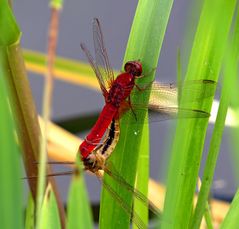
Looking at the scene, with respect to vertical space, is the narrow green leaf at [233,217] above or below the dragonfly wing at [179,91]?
below

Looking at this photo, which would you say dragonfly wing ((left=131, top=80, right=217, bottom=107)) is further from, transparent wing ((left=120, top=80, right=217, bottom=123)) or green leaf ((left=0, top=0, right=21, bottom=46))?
green leaf ((left=0, top=0, right=21, bottom=46))

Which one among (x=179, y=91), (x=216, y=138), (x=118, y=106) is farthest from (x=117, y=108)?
→ (x=216, y=138)

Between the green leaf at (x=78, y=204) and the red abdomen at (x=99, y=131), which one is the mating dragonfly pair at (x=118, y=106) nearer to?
the red abdomen at (x=99, y=131)

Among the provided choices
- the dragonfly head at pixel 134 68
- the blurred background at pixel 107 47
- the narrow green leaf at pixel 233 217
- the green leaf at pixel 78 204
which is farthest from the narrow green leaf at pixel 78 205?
the blurred background at pixel 107 47

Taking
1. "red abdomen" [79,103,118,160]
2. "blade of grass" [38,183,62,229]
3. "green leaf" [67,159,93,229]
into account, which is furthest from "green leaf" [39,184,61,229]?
"red abdomen" [79,103,118,160]

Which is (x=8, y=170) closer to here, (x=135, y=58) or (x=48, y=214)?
(x=48, y=214)

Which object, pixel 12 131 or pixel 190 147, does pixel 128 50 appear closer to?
pixel 190 147
